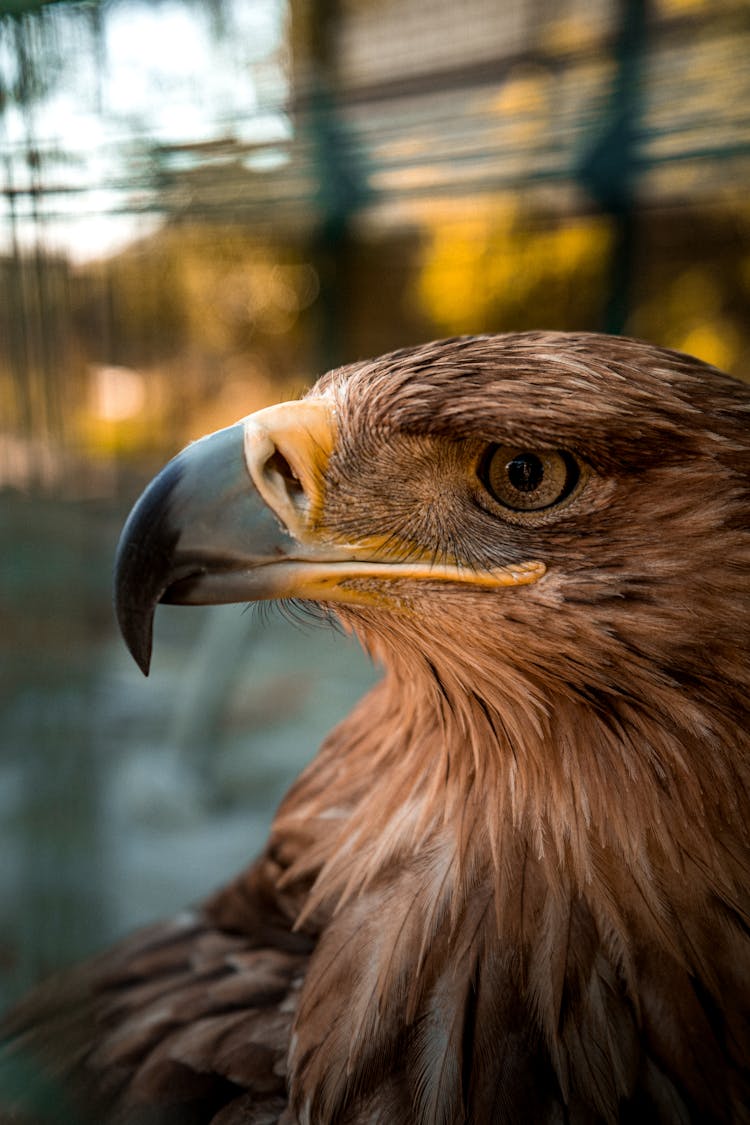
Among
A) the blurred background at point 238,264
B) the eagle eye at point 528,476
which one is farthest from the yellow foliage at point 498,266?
the eagle eye at point 528,476

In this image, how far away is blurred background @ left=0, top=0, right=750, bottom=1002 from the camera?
1312 millimetres

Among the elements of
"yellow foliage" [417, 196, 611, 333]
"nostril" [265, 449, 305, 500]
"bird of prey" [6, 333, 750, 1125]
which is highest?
"yellow foliage" [417, 196, 611, 333]

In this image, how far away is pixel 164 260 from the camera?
2717 millimetres

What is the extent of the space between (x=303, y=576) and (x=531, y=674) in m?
0.23

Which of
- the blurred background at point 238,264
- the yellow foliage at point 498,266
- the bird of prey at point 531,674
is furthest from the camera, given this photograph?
the yellow foliage at point 498,266

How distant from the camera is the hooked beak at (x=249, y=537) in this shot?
0.73 m

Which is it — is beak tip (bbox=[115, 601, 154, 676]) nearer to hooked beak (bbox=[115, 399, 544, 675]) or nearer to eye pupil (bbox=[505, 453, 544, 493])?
hooked beak (bbox=[115, 399, 544, 675])

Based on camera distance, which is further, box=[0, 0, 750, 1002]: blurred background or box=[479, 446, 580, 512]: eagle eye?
box=[0, 0, 750, 1002]: blurred background

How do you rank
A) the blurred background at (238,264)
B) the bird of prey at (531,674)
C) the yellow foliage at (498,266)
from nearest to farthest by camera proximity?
the bird of prey at (531,674)
the blurred background at (238,264)
the yellow foliage at (498,266)

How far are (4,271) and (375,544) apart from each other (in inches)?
28.4

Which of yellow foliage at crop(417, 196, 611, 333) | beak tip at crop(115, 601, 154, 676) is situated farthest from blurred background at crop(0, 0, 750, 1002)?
beak tip at crop(115, 601, 154, 676)

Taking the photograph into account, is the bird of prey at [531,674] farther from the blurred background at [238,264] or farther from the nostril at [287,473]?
the blurred background at [238,264]

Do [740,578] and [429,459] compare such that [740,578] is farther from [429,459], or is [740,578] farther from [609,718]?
[429,459]

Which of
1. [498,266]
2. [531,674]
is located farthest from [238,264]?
[531,674]
